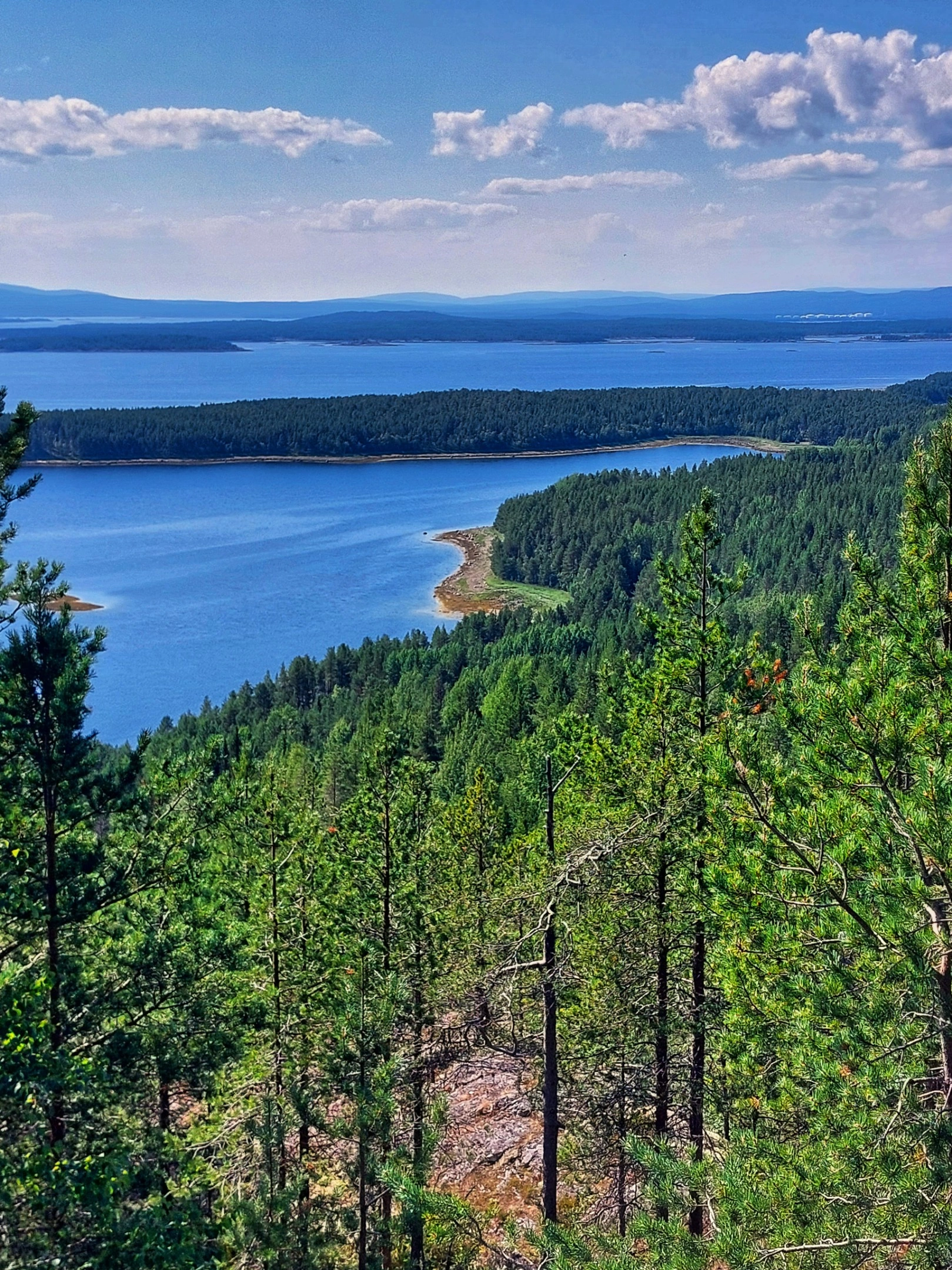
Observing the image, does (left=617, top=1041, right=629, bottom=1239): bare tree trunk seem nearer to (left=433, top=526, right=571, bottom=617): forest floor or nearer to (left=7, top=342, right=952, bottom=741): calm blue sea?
(left=7, top=342, right=952, bottom=741): calm blue sea

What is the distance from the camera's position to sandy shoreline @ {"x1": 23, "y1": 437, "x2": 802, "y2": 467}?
16962 centimetres

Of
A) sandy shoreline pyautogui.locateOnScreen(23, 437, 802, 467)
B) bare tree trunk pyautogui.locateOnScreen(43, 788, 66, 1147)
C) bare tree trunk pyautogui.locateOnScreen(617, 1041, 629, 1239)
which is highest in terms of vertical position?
sandy shoreline pyautogui.locateOnScreen(23, 437, 802, 467)

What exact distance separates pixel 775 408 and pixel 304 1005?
197558 mm

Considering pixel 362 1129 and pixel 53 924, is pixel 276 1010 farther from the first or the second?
pixel 53 924

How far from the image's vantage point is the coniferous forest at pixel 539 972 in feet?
21.1

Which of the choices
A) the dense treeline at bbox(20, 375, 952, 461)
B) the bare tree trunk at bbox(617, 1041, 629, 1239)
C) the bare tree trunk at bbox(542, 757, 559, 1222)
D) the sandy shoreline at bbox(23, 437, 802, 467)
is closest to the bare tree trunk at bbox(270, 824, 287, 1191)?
the bare tree trunk at bbox(542, 757, 559, 1222)

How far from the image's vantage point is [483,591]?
99750mm

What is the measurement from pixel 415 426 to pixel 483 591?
88.4 meters

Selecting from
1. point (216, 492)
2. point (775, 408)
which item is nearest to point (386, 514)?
point (216, 492)

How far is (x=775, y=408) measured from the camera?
197m

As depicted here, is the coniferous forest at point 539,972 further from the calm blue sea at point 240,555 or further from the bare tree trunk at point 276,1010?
the calm blue sea at point 240,555

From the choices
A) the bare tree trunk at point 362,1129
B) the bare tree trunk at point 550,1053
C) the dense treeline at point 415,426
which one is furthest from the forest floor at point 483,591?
the bare tree trunk at point 550,1053

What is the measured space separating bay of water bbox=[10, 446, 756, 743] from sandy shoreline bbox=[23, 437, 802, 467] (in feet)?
8.87

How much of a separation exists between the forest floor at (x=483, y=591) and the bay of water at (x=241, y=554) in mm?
1691
